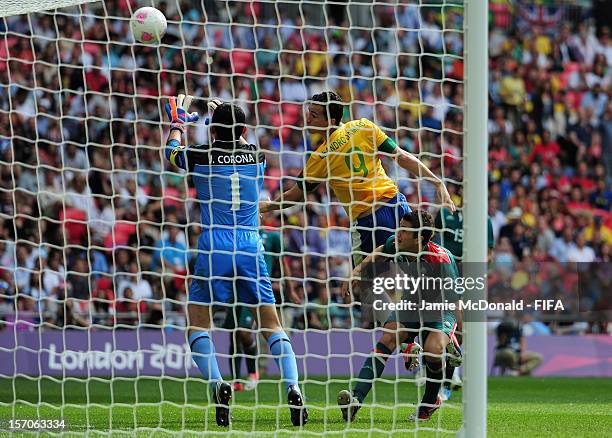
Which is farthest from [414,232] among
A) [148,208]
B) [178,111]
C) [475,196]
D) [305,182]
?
[148,208]

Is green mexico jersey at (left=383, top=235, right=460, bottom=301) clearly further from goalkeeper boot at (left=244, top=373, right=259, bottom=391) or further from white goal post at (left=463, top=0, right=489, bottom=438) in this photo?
goalkeeper boot at (left=244, top=373, right=259, bottom=391)

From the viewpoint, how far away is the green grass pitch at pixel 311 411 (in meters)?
Answer: 7.02

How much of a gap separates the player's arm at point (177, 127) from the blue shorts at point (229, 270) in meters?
0.55

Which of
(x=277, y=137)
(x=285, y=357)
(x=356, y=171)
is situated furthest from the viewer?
(x=277, y=137)

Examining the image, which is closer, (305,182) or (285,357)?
(285,357)

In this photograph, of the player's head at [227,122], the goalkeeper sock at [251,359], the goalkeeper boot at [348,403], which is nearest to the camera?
the goalkeeper boot at [348,403]

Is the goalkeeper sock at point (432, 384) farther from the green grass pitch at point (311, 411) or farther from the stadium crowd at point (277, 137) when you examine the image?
the stadium crowd at point (277, 137)

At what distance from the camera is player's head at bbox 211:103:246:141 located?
7.43 m

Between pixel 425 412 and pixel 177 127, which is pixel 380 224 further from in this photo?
pixel 177 127

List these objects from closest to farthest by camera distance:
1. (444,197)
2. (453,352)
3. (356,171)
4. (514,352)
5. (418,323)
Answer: (444,197) < (453,352) < (418,323) < (356,171) < (514,352)

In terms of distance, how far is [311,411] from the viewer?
26.8 feet

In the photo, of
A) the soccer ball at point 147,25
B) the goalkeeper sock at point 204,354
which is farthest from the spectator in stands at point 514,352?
the soccer ball at point 147,25

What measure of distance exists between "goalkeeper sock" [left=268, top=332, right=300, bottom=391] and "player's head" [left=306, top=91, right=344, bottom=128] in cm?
151

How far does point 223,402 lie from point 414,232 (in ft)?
5.52
